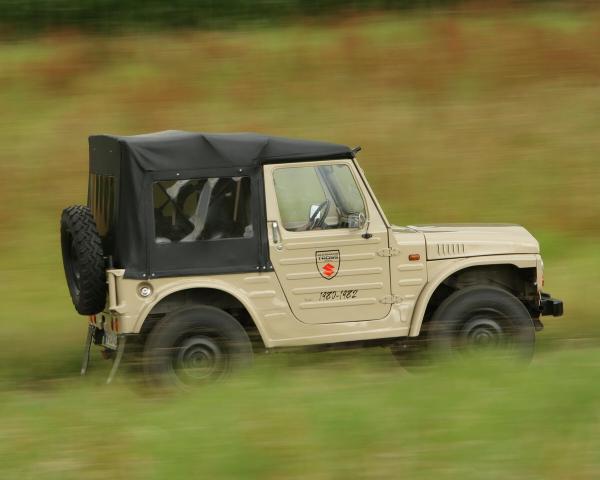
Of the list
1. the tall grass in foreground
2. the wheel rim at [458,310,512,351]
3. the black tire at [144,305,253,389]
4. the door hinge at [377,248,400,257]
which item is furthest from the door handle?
the tall grass in foreground

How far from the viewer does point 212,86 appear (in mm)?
15766

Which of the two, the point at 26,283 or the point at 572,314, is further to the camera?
the point at 26,283

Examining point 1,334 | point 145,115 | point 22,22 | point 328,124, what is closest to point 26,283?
point 1,334

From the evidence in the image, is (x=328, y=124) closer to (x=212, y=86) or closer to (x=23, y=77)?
(x=212, y=86)

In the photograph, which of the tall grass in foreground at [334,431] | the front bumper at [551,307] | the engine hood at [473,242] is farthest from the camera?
the front bumper at [551,307]

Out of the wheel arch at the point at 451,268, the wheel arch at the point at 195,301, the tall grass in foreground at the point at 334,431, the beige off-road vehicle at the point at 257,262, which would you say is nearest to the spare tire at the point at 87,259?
the beige off-road vehicle at the point at 257,262

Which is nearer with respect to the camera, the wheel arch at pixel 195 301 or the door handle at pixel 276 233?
the wheel arch at pixel 195 301

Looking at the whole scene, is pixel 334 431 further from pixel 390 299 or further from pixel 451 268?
pixel 451 268

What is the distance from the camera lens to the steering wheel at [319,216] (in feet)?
26.9

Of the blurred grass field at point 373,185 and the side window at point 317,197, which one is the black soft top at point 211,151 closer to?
the side window at point 317,197

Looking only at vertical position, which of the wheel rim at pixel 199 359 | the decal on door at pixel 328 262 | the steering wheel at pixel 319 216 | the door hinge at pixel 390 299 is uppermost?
the steering wheel at pixel 319 216

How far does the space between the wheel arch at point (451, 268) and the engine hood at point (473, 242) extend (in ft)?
0.14

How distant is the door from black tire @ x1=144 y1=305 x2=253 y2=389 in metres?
0.50

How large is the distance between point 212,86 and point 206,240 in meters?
8.03
